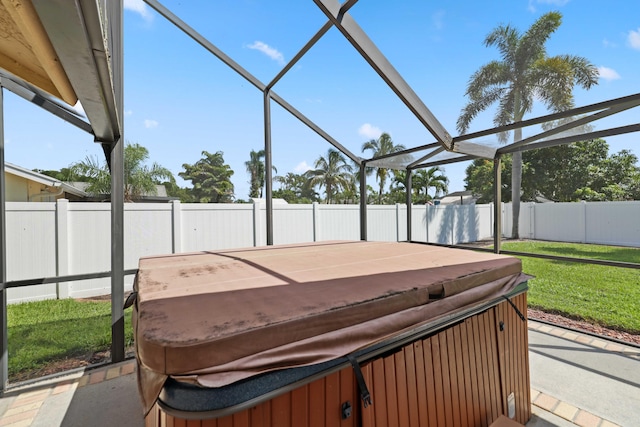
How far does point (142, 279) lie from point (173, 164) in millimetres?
22595

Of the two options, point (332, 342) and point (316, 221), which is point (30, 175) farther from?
point (332, 342)

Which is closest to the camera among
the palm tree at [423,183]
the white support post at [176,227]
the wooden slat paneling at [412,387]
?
the wooden slat paneling at [412,387]

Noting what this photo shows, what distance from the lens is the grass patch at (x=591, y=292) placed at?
4281 mm

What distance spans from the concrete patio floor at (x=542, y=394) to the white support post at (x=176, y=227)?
11.8 feet

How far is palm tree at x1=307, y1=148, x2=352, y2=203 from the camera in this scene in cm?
2486

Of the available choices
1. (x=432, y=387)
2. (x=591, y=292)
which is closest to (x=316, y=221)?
(x=591, y=292)

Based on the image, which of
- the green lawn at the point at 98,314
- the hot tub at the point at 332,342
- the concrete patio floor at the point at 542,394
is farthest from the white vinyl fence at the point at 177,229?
the hot tub at the point at 332,342

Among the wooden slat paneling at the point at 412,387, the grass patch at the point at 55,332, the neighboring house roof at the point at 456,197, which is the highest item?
the neighboring house roof at the point at 456,197

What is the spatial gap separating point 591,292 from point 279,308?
6.92m

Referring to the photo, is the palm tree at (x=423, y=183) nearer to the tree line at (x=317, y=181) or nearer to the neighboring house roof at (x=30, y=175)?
the tree line at (x=317, y=181)

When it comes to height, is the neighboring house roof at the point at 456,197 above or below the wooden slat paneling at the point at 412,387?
above

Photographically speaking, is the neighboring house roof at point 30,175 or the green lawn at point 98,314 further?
the neighboring house roof at point 30,175

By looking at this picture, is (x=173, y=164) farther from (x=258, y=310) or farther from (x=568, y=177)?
(x=568, y=177)

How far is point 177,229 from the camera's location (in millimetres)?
6418
